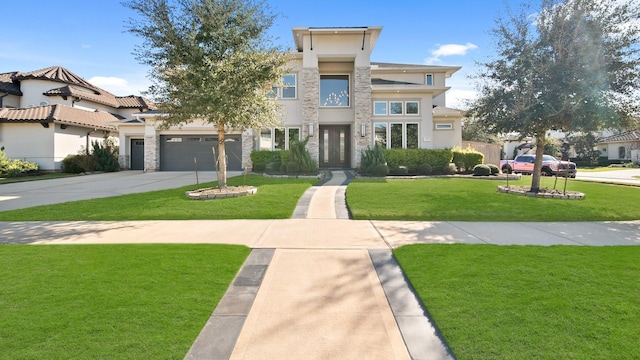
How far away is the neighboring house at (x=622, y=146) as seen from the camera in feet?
117

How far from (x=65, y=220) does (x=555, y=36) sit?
15318 mm

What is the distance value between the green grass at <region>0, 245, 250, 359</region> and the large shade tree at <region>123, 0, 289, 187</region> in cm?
576

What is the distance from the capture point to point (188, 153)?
2206cm

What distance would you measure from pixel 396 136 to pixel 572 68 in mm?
9912

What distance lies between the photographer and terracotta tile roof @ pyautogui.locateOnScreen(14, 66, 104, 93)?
84.6 feet

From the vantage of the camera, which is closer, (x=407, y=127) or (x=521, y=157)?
(x=407, y=127)

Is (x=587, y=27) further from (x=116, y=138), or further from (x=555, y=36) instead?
(x=116, y=138)

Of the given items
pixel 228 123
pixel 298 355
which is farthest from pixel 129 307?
pixel 228 123

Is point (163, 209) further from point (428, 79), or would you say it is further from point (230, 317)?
point (428, 79)

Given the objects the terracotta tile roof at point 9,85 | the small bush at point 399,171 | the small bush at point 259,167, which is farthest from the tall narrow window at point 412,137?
the terracotta tile roof at point 9,85

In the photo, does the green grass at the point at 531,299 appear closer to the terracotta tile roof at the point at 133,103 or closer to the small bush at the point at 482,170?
the small bush at the point at 482,170

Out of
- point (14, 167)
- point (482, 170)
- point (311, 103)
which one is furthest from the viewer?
point (14, 167)

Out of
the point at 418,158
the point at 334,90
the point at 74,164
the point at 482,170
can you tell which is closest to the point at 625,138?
the point at 482,170

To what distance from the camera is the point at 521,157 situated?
23.4 meters
